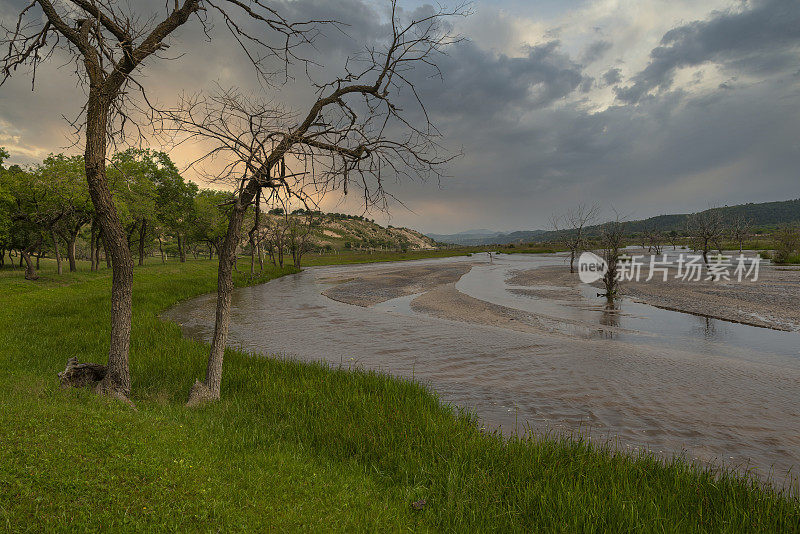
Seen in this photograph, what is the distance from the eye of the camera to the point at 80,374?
741 centimetres

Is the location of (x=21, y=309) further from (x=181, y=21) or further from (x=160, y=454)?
(x=160, y=454)

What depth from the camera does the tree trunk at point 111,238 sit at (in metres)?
6.80

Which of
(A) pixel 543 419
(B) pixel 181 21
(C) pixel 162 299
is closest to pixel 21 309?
(C) pixel 162 299

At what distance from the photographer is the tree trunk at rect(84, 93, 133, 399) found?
22.3ft

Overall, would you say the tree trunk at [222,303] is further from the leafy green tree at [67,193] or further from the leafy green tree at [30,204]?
the leafy green tree at [30,204]

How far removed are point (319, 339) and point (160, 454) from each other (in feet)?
37.4

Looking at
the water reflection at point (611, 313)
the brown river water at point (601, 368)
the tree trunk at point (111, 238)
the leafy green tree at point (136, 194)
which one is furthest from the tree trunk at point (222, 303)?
the leafy green tree at point (136, 194)

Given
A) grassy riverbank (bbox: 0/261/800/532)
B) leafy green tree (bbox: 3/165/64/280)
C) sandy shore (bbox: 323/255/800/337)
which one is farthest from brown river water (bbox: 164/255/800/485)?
leafy green tree (bbox: 3/165/64/280)

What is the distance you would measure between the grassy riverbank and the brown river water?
5.04 ft

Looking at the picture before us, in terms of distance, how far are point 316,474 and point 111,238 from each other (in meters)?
6.17

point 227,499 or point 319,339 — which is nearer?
point 227,499

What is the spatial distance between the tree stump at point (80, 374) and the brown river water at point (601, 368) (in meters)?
5.57

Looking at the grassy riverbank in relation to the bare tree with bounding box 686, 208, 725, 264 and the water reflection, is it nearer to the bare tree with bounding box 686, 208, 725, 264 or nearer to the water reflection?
the water reflection

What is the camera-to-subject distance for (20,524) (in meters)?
3.04
